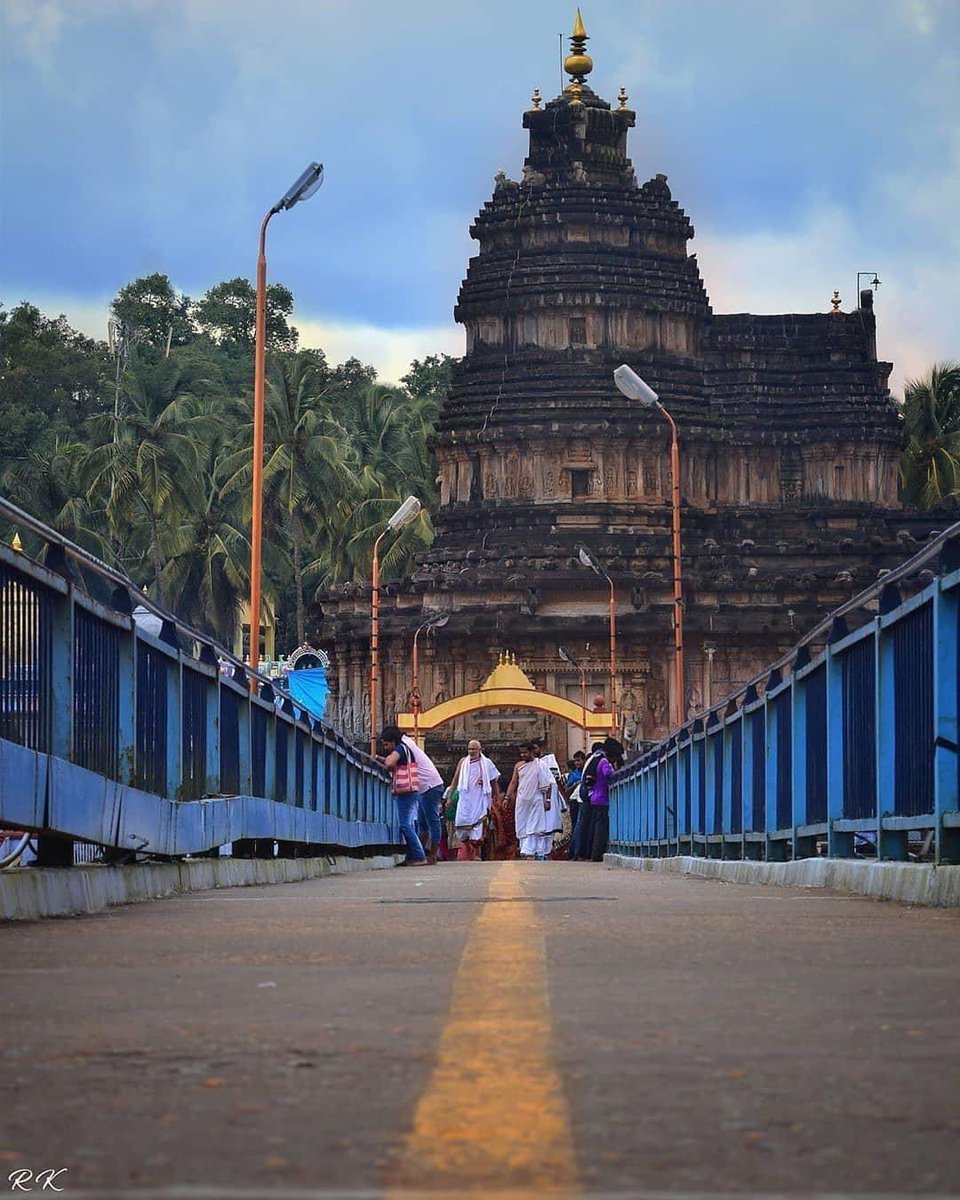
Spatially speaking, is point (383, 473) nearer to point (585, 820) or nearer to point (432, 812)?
point (585, 820)

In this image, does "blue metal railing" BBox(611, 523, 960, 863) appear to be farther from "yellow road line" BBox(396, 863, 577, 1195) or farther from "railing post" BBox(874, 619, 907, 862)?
"yellow road line" BBox(396, 863, 577, 1195)

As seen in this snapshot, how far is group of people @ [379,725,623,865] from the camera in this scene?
99.3 feet

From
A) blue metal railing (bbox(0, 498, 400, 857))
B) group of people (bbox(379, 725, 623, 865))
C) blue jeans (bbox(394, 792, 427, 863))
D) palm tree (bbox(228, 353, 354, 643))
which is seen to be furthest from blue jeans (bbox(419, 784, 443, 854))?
palm tree (bbox(228, 353, 354, 643))

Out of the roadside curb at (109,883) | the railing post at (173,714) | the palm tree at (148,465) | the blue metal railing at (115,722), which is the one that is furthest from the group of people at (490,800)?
the palm tree at (148,465)

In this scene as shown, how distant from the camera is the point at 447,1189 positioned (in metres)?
3.27

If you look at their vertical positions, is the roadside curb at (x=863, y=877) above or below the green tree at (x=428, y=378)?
below

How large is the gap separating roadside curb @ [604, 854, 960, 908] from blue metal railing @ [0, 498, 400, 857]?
3523mm

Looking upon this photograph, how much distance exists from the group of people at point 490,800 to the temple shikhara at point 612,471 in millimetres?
34173

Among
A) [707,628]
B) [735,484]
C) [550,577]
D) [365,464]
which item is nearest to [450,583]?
[550,577]

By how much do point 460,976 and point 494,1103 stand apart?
2.49 m

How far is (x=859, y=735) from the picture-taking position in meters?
13.5

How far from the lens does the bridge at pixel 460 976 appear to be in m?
3.63

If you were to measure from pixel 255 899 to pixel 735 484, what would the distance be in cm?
8180

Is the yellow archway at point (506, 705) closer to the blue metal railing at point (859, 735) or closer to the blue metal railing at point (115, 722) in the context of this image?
the blue metal railing at point (859, 735)
